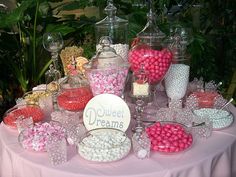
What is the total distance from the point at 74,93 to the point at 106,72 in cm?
19

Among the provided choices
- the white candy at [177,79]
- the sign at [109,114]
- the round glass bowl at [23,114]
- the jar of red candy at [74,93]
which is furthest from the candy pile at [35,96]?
the white candy at [177,79]

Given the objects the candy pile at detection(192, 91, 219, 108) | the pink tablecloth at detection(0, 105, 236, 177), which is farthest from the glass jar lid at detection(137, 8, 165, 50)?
the pink tablecloth at detection(0, 105, 236, 177)

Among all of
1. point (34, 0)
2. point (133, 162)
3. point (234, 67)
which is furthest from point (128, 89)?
point (234, 67)

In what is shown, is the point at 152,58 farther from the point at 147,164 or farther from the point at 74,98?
the point at 147,164

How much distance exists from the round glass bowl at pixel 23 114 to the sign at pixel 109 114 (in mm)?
311

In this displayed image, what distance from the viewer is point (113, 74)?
139cm

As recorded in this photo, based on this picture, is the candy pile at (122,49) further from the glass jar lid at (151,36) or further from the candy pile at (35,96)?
the candy pile at (35,96)

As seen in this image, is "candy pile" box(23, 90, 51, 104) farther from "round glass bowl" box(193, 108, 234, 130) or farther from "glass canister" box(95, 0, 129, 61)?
"round glass bowl" box(193, 108, 234, 130)

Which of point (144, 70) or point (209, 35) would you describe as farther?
point (209, 35)

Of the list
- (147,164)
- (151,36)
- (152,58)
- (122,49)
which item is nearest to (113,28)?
(122,49)

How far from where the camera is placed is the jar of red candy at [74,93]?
1.45m

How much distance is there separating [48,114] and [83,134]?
358 millimetres

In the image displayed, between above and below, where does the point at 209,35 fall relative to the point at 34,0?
below

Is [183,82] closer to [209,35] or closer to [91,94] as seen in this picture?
[91,94]
